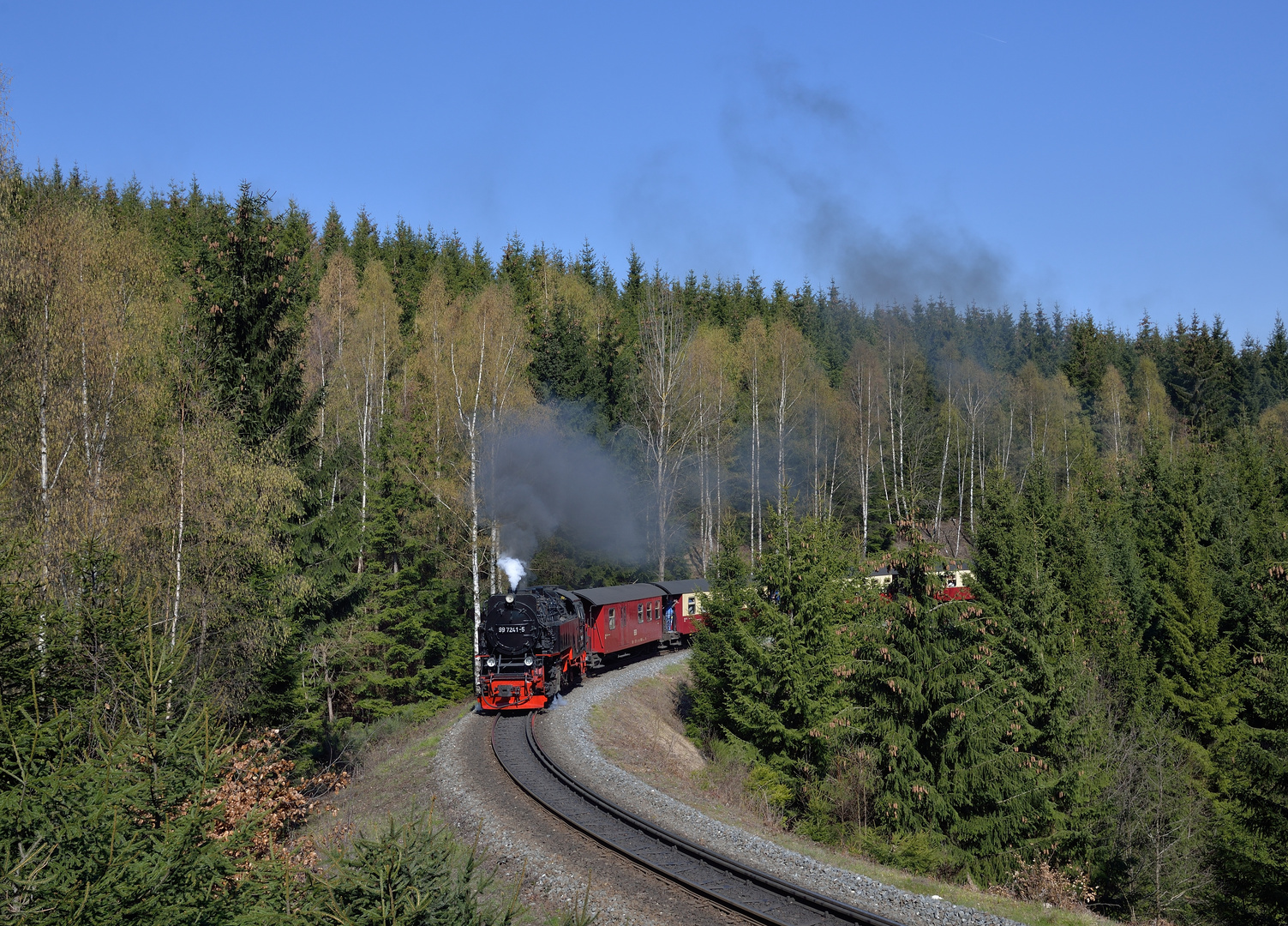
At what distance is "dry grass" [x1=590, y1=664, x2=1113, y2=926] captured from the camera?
42.3ft

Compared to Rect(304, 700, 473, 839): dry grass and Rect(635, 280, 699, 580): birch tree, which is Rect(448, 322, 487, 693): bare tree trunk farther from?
Rect(635, 280, 699, 580): birch tree

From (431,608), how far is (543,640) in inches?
321

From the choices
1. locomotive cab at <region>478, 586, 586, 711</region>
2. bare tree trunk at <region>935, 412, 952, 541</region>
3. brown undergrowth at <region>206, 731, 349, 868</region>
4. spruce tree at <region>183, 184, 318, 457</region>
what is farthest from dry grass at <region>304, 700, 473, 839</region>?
bare tree trunk at <region>935, 412, 952, 541</region>

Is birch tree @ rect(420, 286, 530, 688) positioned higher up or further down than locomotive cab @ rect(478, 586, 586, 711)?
higher up

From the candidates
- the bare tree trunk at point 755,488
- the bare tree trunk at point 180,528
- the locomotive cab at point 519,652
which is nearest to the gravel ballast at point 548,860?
the locomotive cab at point 519,652

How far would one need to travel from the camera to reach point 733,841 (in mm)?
13984

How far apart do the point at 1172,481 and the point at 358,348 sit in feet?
127

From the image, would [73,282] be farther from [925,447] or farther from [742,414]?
[925,447]

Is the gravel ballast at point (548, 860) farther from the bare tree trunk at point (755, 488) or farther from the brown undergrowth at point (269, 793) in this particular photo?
the bare tree trunk at point (755, 488)

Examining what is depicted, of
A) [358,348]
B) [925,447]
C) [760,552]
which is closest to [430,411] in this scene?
[358,348]

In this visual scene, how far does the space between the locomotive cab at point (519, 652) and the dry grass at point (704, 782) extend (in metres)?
1.90

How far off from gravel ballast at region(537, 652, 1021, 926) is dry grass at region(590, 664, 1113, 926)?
1.69ft

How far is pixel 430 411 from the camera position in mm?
35500

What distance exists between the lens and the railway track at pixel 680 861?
436 inches
